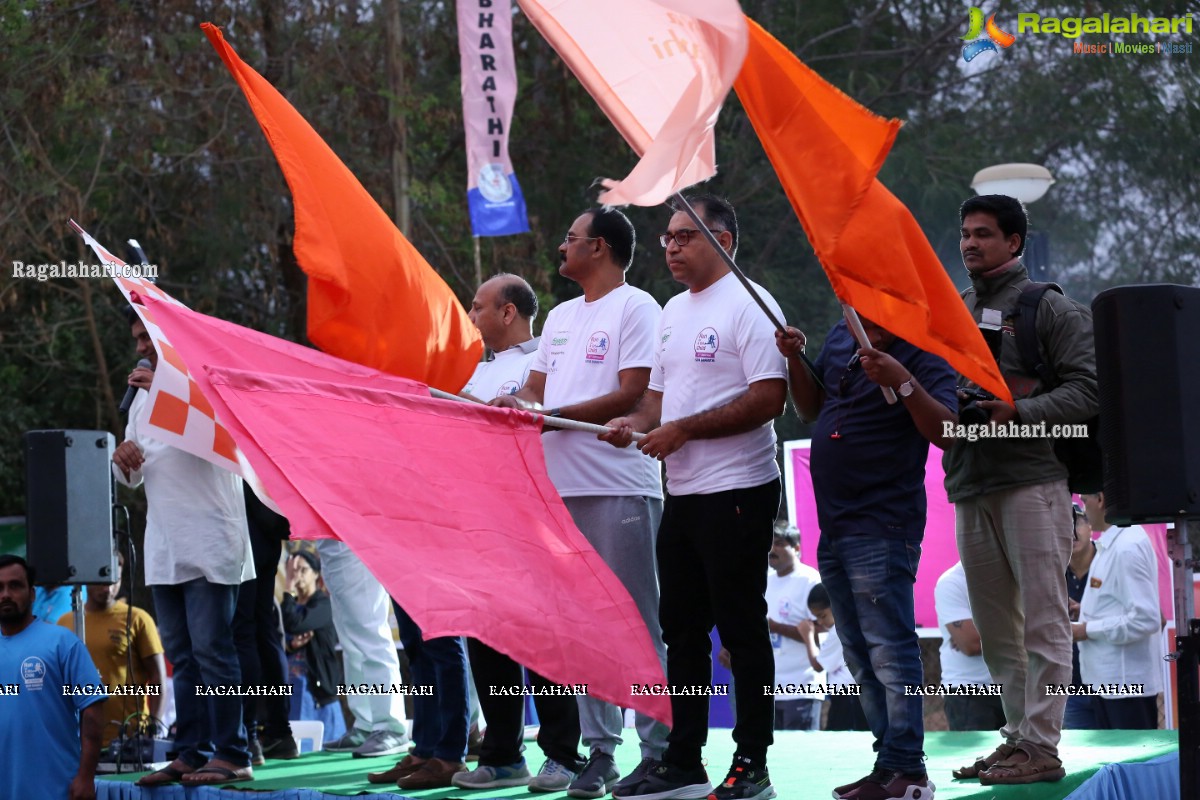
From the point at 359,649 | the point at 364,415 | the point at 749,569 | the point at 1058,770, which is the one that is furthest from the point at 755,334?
the point at 359,649

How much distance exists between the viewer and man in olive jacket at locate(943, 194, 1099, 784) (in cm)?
536

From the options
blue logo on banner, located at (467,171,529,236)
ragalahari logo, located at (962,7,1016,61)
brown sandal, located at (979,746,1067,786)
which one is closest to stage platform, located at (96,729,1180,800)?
brown sandal, located at (979,746,1067,786)

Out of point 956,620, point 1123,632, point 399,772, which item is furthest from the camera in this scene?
point 956,620

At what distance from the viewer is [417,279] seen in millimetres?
6195

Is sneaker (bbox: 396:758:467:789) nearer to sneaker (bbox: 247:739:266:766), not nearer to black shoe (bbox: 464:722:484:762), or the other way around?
black shoe (bbox: 464:722:484:762)

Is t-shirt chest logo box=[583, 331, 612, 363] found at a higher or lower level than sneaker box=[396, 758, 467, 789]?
higher

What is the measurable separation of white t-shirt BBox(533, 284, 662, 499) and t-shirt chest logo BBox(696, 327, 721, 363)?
0.46 m

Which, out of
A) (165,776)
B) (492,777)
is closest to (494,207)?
(165,776)

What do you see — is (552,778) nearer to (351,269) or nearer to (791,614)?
(351,269)

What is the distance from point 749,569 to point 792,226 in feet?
51.6

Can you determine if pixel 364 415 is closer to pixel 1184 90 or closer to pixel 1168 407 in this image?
pixel 1168 407

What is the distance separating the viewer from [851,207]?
488 cm

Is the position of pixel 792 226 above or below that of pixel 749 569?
above

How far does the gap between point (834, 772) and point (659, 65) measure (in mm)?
2920
